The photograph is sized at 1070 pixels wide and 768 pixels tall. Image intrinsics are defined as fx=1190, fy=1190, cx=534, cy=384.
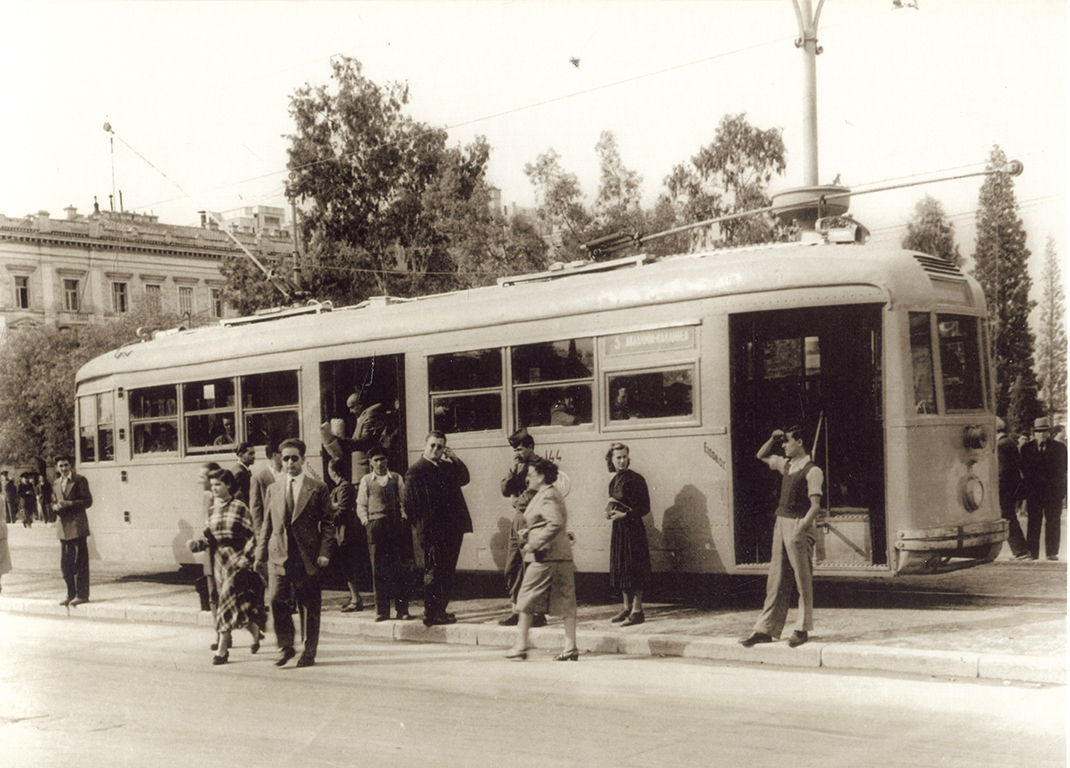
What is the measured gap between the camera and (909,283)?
35.0ft

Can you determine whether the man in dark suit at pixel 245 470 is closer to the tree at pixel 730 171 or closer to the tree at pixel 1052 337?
the tree at pixel 1052 337

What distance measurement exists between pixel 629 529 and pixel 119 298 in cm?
4016

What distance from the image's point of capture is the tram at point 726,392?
10602 millimetres

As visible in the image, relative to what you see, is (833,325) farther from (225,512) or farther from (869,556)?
(225,512)

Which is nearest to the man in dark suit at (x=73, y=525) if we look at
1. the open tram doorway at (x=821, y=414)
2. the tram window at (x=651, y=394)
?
the tram window at (x=651, y=394)

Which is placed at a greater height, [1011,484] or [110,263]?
[110,263]

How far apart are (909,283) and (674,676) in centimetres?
439

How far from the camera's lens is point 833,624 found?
10.0 metres

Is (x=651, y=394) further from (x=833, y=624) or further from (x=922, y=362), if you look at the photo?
(x=833, y=624)

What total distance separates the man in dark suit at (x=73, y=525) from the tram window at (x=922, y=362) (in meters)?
9.45

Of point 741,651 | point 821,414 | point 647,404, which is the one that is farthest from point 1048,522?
point 741,651

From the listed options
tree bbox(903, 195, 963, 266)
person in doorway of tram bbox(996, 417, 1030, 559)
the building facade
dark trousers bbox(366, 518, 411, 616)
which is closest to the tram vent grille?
person in doorway of tram bbox(996, 417, 1030, 559)

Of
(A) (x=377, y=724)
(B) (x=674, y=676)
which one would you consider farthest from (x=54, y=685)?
(B) (x=674, y=676)

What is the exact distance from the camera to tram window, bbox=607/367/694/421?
11.2 meters
